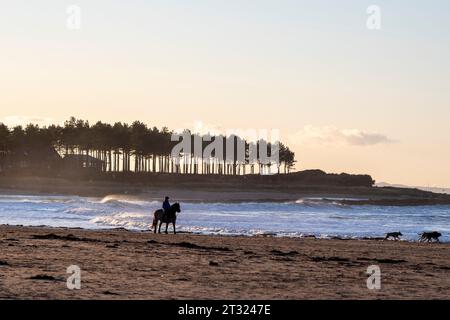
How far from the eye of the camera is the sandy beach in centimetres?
1602

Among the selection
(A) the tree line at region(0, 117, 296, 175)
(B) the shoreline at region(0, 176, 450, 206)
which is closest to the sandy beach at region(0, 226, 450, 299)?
(B) the shoreline at region(0, 176, 450, 206)

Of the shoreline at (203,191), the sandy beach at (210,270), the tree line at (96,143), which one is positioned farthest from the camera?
the tree line at (96,143)

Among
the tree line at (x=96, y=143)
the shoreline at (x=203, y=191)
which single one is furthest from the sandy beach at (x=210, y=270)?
the tree line at (x=96, y=143)

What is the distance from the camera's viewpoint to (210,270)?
65.9ft

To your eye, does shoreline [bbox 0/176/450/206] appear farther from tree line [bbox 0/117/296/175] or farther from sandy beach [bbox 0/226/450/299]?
sandy beach [bbox 0/226/450/299]

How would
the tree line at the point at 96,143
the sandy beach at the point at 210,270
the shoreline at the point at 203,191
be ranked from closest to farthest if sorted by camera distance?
the sandy beach at the point at 210,270 < the shoreline at the point at 203,191 < the tree line at the point at 96,143

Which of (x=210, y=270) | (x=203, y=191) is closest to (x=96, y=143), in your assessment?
(x=203, y=191)

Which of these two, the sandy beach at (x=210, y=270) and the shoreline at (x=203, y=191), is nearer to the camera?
the sandy beach at (x=210, y=270)

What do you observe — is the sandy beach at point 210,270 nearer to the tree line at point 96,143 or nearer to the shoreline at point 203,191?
the shoreline at point 203,191

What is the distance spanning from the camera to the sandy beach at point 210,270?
16.0 meters

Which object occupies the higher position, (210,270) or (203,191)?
(203,191)

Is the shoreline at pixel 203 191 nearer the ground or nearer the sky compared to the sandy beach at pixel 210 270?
nearer the sky

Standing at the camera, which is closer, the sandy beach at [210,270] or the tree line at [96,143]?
the sandy beach at [210,270]

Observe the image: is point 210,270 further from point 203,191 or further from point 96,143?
point 96,143
